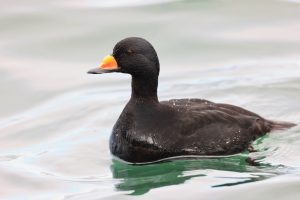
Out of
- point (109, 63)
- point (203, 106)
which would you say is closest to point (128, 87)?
point (203, 106)

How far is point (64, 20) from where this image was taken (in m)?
15.6

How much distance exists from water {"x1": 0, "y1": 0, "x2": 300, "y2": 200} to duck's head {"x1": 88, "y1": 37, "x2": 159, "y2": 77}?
1006 millimetres

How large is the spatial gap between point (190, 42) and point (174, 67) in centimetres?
85

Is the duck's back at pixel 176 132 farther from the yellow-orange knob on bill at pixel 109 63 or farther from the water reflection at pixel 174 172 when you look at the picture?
the yellow-orange knob on bill at pixel 109 63

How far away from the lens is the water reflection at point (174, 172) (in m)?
10.1

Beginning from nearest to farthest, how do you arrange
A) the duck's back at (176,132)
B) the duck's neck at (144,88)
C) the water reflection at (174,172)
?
the water reflection at (174,172) < the duck's back at (176,132) < the duck's neck at (144,88)

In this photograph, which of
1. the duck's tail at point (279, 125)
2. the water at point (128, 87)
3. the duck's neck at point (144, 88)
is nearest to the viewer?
the water at point (128, 87)

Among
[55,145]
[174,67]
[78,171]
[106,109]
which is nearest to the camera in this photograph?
[78,171]

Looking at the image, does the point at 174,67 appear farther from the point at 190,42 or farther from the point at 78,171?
the point at 78,171

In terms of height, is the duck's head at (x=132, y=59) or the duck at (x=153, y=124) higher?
the duck's head at (x=132, y=59)

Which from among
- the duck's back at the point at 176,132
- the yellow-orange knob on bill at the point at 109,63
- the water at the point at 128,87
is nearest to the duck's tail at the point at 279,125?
the water at the point at 128,87

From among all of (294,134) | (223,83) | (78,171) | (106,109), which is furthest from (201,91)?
(78,171)

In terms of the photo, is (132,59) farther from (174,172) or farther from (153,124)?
(174,172)

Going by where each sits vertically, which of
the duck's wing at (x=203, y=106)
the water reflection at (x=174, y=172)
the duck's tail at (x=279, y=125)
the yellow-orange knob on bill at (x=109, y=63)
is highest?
the yellow-orange knob on bill at (x=109, y=63)
